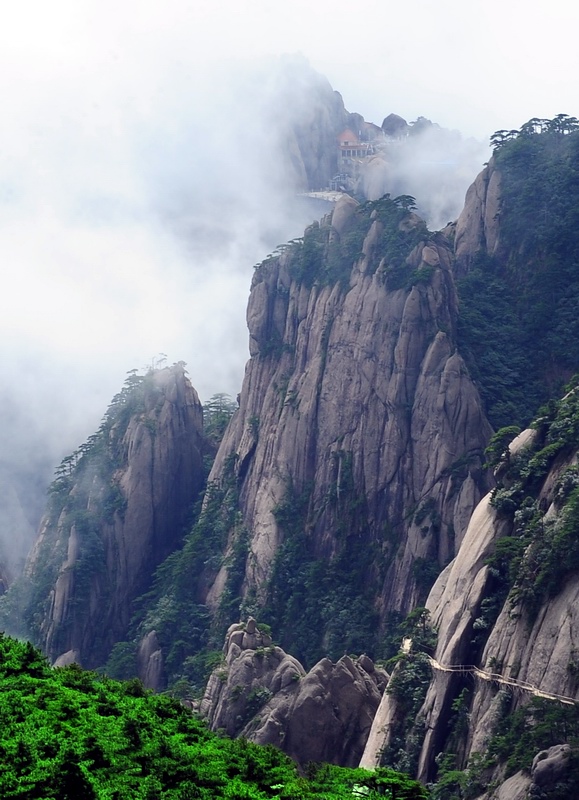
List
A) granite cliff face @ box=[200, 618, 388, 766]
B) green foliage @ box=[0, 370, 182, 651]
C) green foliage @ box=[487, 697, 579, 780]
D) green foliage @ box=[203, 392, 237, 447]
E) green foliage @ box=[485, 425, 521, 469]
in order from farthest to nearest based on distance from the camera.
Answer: green foliage @ box=[203, 392, 237, 447] → green foliage @ box=[0, 370, 182, 651] → green foliage @ box=[485, 425, 521, 469] → granite cliff face @ box=[200, 618, 388, 766] → green foliage @ box=[487, 697, 579, 780]

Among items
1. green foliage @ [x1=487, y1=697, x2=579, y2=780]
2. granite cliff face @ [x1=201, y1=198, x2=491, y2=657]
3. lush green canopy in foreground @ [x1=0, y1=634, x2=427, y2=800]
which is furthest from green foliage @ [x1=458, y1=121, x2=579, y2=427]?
lush green canopy in foreground @ [x1=0, y1=634, x2=427, y2=800]

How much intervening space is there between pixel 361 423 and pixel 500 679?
34.7 meters

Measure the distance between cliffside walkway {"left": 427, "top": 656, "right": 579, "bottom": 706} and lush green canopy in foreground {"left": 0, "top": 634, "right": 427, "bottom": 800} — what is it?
9.38m

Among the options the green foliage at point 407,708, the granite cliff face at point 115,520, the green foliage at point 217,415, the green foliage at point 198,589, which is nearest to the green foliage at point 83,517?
the granite cliff face at point 115,520

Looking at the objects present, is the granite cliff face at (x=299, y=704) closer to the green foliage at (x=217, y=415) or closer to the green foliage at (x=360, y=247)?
the green foliage at (x=360, y=247)

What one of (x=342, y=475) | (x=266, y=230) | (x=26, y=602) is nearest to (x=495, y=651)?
(x=342, y=475)

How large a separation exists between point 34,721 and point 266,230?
104898 mm

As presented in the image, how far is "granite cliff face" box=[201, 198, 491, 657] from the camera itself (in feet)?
306

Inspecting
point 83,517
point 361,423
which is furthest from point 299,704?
point 83,517

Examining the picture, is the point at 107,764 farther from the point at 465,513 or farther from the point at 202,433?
the point at 202,433

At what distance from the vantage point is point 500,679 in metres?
66.1

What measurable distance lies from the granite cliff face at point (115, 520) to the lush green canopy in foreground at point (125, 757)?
49987 millimetres

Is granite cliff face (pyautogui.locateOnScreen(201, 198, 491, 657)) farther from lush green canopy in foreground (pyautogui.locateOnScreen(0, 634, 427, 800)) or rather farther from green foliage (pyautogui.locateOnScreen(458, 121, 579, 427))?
lush green canopy in foreground (pyautogui.locateOnScreen(0, 634, 427, 800))

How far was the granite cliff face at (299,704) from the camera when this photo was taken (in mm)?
76812
